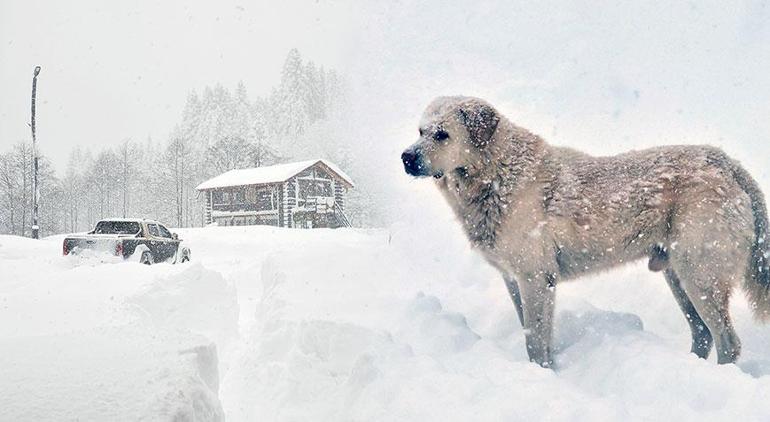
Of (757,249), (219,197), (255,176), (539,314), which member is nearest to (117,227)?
(219,197)

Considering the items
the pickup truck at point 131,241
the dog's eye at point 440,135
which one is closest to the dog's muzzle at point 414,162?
the dog's eye at point 440,135

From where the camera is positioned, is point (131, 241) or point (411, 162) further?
point (131, 241)

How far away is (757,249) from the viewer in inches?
111

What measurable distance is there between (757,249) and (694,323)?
1.95ft

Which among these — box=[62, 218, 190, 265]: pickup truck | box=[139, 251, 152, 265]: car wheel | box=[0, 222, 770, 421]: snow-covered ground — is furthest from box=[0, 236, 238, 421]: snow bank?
box=[139, 251, 152, 265]: car wheel

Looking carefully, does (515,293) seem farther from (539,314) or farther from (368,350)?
(368,350)

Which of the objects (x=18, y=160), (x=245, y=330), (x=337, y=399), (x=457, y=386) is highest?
(x=18, y=160)

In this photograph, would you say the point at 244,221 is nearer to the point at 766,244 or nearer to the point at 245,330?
the point at 245,330

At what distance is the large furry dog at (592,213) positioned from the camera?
265cm

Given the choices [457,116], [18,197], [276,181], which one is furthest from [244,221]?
[457,116]

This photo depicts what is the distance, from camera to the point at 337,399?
8.47 ft

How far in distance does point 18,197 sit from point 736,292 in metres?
13.8

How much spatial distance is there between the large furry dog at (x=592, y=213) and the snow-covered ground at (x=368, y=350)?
34cm

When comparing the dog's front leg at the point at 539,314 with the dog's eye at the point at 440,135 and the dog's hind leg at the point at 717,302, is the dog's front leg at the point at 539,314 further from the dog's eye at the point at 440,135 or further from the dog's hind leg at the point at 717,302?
the dog's eye at the point at 440,135
